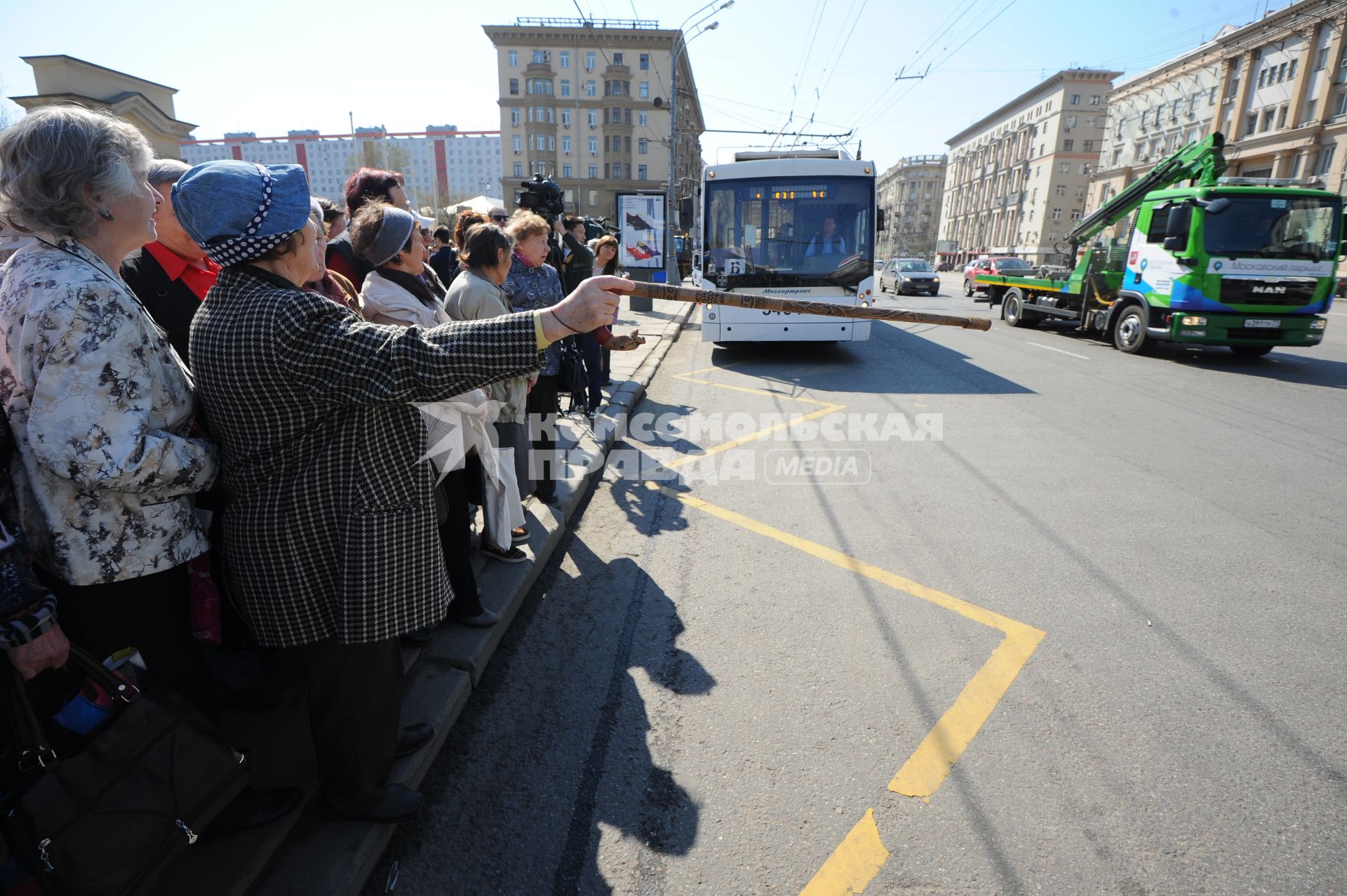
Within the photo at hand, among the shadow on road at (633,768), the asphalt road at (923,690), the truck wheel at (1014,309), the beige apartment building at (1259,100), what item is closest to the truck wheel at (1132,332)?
the truck wheel at (1014,309)

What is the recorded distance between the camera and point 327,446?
1.70 metres

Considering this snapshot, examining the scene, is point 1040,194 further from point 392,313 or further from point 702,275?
point 392,313

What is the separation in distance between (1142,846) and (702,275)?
9.53 m

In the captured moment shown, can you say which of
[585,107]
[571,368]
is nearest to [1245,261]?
[571,368]

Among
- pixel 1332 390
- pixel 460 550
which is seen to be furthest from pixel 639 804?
pixel 1332 390

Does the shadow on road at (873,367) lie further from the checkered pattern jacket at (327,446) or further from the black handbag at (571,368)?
the checkered pattern jacket at (327,446)

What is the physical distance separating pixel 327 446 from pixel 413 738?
4.05 feet

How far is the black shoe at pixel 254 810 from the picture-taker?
1.92 metres

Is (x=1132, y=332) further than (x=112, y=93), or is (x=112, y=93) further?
(x=112, y=93)

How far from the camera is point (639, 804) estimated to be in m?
2.27

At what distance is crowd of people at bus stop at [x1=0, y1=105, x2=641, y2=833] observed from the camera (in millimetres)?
1514

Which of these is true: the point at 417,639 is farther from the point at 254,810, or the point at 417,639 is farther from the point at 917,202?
the point at 917,202

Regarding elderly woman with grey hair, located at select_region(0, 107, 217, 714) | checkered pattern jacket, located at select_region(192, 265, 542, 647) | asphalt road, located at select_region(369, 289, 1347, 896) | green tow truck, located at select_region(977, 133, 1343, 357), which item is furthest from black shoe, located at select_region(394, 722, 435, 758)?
green tow truck, located at select_region(977, 133, 1343, 357)

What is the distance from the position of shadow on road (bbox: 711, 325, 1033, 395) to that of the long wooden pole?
655 centimetres
